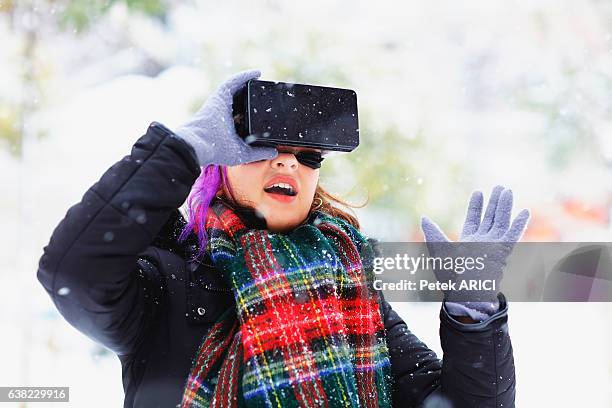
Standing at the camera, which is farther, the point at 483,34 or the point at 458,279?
the point at 483,34

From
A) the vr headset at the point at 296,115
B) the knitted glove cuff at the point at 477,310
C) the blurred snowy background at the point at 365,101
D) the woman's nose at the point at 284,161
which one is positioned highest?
the blurred snowy background at the point at 365,101

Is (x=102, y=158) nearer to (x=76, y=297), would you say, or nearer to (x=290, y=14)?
(x=290, y=14)

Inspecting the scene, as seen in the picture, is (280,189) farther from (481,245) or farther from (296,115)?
(481,245)

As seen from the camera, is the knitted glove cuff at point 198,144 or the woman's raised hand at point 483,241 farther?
the woman's raised hand at point 483,241

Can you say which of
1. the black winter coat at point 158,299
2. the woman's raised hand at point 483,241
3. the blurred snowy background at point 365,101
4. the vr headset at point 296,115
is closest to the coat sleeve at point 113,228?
the black winter coat at point 158,299

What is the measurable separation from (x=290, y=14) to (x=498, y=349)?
117 inches

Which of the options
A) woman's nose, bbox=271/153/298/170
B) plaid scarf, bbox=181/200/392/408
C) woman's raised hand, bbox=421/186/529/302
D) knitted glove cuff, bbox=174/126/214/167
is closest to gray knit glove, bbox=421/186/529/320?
woman's raised hand, bbox=421/186/529/302

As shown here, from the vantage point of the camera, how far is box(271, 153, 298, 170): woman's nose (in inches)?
49.9

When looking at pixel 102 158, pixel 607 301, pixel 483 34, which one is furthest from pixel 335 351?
pixel 483 34

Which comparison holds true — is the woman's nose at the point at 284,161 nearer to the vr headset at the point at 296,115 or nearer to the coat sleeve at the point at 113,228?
the vr headset at the point at 296,115

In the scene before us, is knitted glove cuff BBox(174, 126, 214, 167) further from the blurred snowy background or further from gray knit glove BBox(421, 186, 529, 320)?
the blurred snowy background

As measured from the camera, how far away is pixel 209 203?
1347mm

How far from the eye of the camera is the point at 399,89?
3.70 meters

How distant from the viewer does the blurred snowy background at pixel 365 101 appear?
10.1 feet
